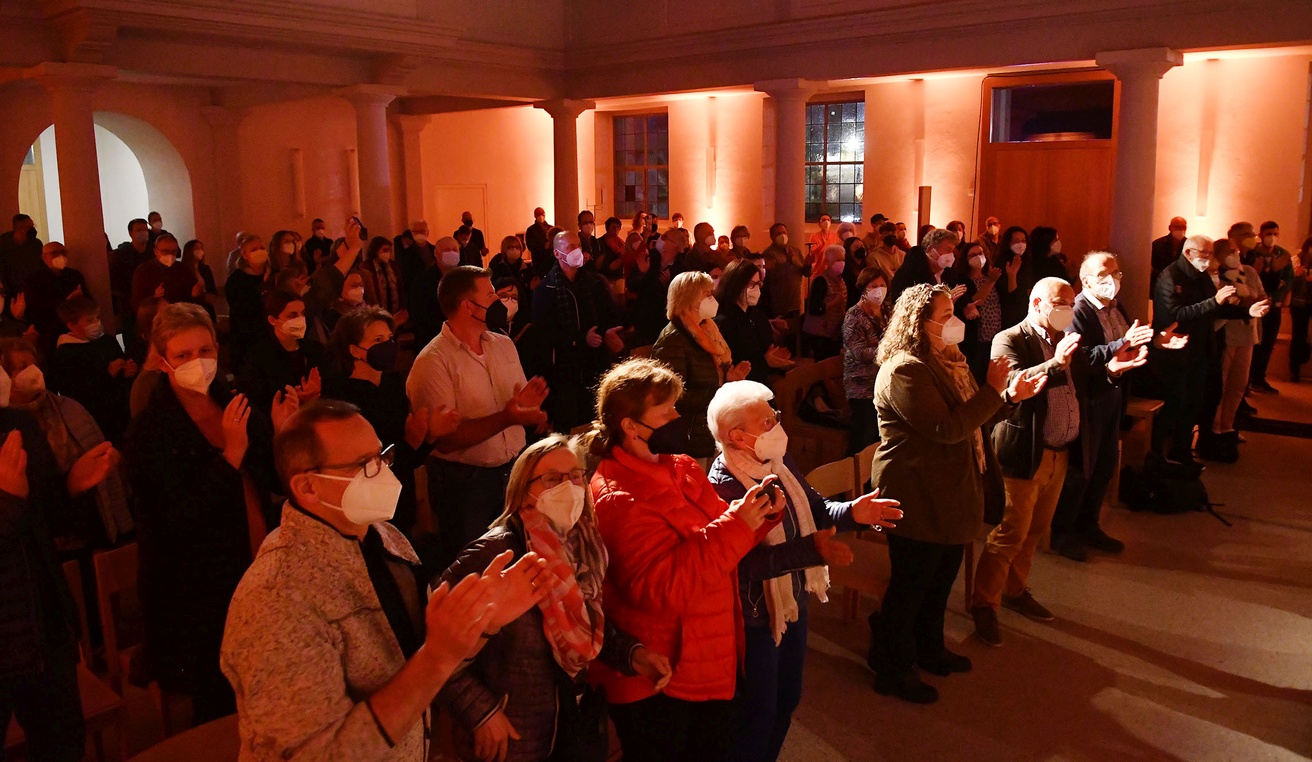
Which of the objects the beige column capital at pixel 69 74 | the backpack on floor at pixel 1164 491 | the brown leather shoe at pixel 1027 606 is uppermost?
the beige column capital at pixel 69 74

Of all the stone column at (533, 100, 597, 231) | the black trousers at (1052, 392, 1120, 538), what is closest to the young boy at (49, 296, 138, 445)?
the black trousers at (1052, 392, 1120, 538)

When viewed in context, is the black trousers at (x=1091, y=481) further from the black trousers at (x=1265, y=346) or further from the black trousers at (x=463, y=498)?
the black trousers at (x=1265, y=346)

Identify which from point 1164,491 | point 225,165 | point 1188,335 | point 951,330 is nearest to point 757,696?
point 951,330

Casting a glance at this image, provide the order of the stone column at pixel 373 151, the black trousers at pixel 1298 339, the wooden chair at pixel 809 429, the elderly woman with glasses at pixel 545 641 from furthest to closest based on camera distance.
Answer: the stone column at pixel 373 151
the black trousers at pixel 1298 339
the wooden chair at pixel 809 429
the elderly woman with glasses at pixel 545 641

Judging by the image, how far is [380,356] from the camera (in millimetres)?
4492

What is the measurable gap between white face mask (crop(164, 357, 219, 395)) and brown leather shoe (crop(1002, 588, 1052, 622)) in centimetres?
415

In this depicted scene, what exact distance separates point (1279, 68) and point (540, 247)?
376 inches

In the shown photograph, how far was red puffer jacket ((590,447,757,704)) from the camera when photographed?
112 inches

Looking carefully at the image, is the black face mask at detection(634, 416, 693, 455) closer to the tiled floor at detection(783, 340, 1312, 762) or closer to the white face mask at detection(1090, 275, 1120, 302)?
the tiled floor at detection(783, 340, 1312, 762)

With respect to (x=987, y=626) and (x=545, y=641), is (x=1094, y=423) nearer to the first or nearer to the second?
(x=987, y=626)

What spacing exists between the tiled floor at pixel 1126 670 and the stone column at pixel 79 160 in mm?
9066

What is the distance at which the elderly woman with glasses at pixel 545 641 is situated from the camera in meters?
2.52

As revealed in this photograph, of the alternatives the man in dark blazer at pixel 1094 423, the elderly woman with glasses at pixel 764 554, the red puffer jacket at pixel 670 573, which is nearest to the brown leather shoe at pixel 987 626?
the man in dark blazer at pixel 1094 423

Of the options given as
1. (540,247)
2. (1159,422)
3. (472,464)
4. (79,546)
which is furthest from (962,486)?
(540,247)
